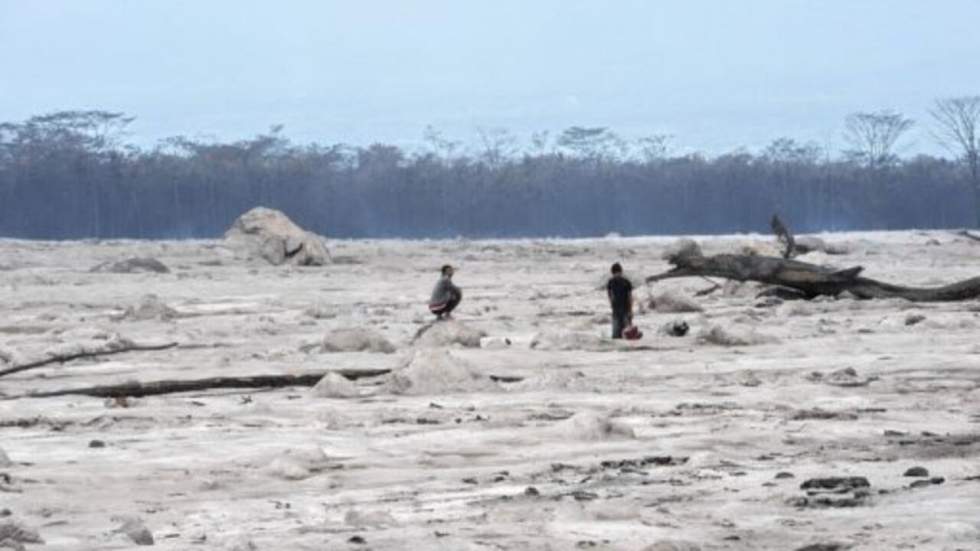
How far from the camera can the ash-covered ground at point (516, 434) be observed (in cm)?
772

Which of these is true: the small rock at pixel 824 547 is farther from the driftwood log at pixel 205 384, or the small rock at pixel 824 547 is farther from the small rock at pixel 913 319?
the small rock at pixel 913 319

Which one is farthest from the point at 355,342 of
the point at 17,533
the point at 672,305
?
the point at 17,533

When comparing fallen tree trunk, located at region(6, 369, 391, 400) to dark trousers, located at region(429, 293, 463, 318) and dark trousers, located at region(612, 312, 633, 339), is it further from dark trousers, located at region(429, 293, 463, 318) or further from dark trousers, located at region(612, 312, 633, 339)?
dark trousers, located at region(429, 293, 463, 318)

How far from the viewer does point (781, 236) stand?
28734 mm

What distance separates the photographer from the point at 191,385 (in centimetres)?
1403

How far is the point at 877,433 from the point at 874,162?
3389 inches

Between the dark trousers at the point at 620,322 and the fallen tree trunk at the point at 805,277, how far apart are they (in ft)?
9.80

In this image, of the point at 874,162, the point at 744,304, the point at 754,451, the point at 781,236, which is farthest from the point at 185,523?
the point at 874,162

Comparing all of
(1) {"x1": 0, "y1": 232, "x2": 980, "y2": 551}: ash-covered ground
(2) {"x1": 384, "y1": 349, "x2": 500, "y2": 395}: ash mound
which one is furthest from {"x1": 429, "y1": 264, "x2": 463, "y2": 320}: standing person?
(2) {"x1": 384, "y1": 349, "x2": 500, "y2": 395}: ash mound

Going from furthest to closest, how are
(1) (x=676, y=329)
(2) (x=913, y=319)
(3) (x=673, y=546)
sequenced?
(2) (x=913, y=319) < (1) (x=676, y=329) < (3) (x=673, y=546)

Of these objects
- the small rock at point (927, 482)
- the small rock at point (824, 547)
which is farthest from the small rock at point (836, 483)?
the small rock at point (824, 547)

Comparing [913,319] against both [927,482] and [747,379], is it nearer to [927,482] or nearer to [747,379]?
[747,379]

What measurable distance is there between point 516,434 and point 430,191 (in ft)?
254

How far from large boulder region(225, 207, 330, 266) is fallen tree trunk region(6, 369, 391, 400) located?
89.9 feet
